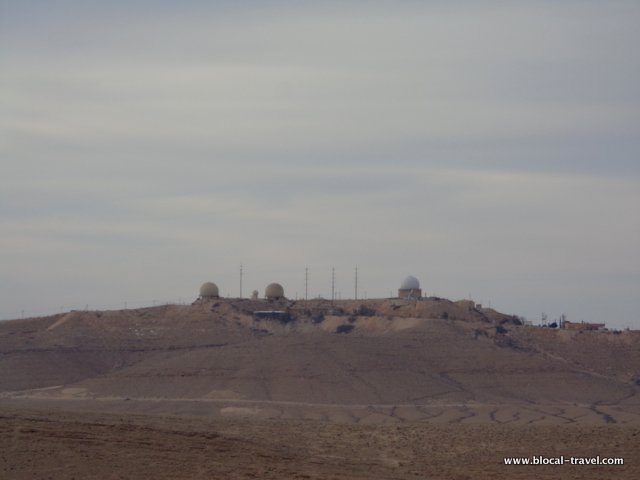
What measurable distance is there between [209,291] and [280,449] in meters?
74.6

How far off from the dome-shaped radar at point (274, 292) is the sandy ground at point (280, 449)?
6477cm

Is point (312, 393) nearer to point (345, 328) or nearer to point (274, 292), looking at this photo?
point (345, 328)

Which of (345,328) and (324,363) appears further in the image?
(345,328)

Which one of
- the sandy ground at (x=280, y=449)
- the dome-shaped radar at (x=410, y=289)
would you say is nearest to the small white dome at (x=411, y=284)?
the dome-shaped radar at (x=410, y=289)

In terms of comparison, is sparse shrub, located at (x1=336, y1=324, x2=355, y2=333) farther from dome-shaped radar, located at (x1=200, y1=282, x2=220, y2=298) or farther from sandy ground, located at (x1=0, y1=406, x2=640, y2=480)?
sandy ground, located at (x1=0, y1=406, x2=640, y2=480)

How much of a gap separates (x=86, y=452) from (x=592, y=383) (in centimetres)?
5684

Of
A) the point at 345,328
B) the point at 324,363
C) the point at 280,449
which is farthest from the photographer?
the point at 345,328

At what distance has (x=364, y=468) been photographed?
3158 centimetres

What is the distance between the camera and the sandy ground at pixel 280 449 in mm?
27625

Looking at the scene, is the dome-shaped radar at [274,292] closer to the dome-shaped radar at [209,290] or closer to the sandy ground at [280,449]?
the dome-shaped radar at [209,290]

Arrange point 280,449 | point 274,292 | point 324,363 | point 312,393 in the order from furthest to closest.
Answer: point 274,292
point 324,363
point 312,393
point 280,449

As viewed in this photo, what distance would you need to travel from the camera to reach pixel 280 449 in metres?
34.4

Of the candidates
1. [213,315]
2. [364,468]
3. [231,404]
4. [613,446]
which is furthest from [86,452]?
[213,315]

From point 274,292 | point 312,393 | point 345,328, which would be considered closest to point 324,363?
point 312,393
